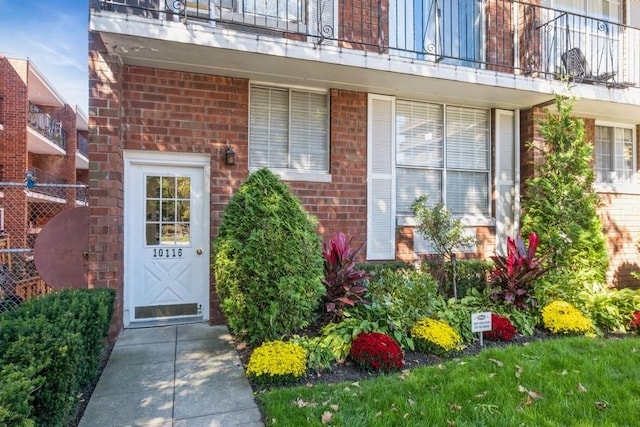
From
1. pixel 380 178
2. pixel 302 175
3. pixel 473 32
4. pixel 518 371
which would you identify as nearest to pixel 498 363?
pixel 518 371

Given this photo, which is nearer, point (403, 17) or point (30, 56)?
point (403, 17)

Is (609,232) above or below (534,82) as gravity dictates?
below

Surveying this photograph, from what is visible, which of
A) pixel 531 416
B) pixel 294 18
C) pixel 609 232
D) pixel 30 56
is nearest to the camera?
pixel 531 416

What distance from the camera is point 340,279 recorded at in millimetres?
4996

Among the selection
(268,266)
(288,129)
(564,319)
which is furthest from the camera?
(288,129)

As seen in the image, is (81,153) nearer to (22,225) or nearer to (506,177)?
(22,225)

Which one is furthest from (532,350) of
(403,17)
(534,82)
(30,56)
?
(30,56)

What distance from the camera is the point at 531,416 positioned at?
121 inches

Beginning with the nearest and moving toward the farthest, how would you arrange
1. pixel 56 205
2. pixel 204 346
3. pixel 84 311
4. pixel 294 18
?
1. pixel 84 311
2. pixel 204 346
3. pixel 294 18
4. pixel 56 205

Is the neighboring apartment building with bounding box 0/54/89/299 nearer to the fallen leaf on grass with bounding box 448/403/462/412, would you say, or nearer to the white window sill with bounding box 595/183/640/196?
the fallen leaf on grass with bounding box 448/403/462/412

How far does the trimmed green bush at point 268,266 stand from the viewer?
4.21m

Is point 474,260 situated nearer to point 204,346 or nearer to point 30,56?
point 204,346

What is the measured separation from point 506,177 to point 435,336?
418cm

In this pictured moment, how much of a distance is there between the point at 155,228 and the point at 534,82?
6556 millimetres
